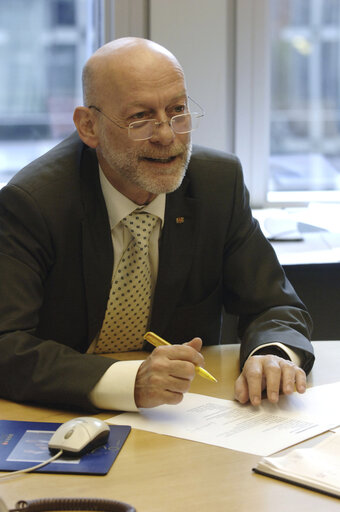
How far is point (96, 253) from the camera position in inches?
76.6

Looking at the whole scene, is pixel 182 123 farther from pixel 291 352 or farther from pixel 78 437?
pixel 78 437

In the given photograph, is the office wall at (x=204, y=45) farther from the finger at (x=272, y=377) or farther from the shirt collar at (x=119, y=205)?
the finger at (x=272, y=377)

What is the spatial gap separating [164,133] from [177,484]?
982 millimetres

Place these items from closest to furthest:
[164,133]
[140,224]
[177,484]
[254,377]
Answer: [177,484]
[254,377]
[164,133]
[140,224]

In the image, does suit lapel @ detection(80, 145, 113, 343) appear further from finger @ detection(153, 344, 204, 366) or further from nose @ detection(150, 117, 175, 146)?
finger @ detection(153, 344, 204, 366)

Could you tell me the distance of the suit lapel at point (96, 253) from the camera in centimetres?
194

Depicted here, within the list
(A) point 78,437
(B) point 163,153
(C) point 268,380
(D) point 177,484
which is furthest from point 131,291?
(D) point 177,484

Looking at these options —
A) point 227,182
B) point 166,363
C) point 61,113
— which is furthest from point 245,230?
point 61,113

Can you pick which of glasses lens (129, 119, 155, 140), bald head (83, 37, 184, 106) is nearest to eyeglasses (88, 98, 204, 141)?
glasses lens (129, 119, 155, 140)

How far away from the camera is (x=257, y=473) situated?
1235 millimetres

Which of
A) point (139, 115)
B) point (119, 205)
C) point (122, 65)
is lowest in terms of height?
point (119, 205)

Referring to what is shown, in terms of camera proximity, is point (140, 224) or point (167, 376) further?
point (140, 224)

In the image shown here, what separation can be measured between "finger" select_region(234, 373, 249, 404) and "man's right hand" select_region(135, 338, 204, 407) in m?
0.11

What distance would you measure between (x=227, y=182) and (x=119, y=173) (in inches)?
13.0
